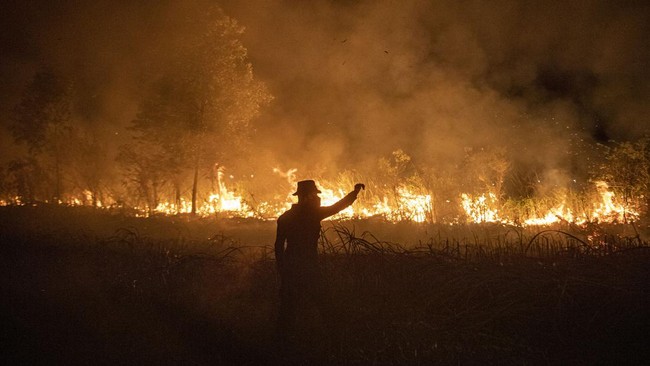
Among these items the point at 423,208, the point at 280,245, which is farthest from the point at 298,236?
the point at 423,208

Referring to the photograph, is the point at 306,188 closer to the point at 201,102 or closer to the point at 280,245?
the point at 280,245

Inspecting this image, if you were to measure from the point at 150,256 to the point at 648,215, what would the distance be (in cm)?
1148

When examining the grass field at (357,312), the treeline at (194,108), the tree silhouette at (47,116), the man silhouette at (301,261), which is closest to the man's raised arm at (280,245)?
the man silhouette at (301,261)

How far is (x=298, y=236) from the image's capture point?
5148 mm

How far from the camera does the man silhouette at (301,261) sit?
498cm

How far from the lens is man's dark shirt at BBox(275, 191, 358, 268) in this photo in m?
5.11

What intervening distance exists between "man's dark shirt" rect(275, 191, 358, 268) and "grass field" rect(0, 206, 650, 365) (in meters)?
0.82

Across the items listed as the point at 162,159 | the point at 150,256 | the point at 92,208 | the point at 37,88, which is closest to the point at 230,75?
the point at 162,159

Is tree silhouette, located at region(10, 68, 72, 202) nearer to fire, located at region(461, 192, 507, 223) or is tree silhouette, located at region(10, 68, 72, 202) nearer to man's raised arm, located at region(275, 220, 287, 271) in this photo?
fire, located at region(461, 192, 507, 223)

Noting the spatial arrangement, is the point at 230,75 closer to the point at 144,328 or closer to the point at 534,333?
the point at 144,328

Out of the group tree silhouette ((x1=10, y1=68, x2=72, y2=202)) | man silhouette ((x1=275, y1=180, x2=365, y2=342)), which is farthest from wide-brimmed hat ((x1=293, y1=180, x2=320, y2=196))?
tree silhouette ((x1=10, y1=68, x2=72, y2=202))

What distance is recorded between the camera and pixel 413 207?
42.9ft

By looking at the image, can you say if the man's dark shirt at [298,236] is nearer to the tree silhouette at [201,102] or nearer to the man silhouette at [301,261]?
the man silhouette at [301,261]

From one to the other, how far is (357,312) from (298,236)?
127cm
